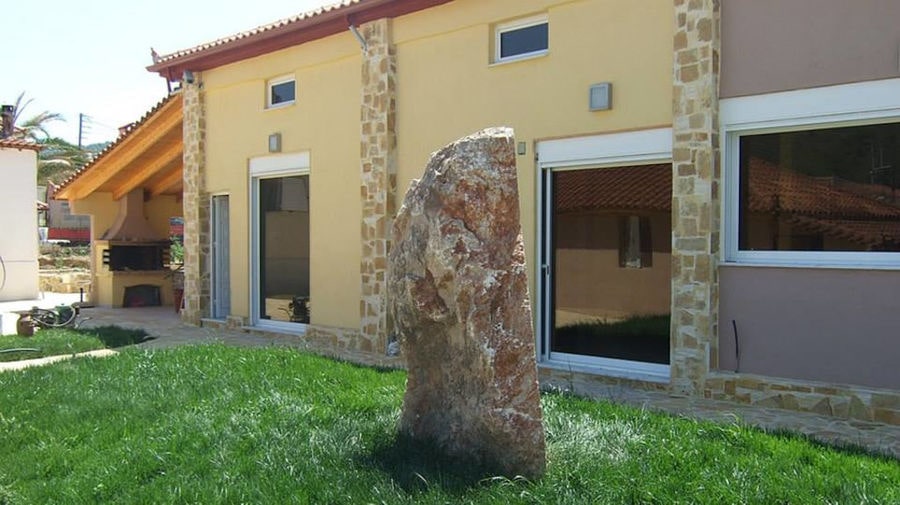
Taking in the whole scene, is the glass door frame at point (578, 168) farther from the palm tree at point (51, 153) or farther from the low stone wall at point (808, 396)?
the palm tree at point (51, 153)

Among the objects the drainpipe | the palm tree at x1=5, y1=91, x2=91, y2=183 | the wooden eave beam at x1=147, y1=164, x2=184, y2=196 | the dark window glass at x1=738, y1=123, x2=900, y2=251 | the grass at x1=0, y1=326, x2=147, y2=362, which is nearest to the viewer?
the dark window glass at x1=738, y1=123, x2=900, y2=251

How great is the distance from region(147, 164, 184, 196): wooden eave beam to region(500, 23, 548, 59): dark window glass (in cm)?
991

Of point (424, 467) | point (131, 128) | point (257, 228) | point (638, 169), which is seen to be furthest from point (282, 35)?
point (424, 467)

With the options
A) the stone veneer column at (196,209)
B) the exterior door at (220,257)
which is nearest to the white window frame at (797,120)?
the exterior door at (220,257)

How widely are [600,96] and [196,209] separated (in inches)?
327

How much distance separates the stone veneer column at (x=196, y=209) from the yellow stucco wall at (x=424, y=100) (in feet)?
0.53

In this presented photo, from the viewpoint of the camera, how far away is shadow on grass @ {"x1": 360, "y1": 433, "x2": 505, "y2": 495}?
14.1ft

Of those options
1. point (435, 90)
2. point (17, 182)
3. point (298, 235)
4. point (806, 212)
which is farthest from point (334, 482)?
point (17, 182)

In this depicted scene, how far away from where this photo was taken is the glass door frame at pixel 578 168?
8.05 meters

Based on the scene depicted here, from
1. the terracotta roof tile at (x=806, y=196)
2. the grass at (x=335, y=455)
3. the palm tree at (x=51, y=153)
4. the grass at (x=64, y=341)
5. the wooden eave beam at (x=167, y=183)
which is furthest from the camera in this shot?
the palm tree at (x=51, y=153)

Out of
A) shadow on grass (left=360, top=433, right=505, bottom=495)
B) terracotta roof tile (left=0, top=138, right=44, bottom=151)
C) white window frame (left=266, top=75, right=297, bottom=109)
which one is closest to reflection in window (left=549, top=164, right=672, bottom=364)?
shadow on grass (left=360, top=433, right=505, bottom=495)

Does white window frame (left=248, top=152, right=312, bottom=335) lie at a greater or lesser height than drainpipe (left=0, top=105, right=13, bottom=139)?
lesser

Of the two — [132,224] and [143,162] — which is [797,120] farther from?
[132,224]

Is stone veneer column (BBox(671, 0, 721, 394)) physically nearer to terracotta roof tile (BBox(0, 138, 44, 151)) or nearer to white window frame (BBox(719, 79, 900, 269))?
white window frame (BBox(719, 79, 900, 269))
